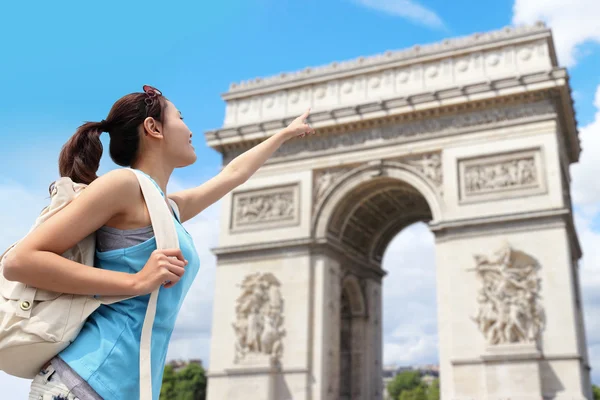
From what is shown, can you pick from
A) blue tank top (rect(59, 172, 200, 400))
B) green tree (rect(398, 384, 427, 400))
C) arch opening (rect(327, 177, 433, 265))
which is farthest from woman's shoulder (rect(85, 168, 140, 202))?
green tree (rect(398, 384, 427, 400))

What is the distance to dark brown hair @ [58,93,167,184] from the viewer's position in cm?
190

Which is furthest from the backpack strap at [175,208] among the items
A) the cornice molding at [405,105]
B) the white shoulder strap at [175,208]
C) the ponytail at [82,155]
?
the cornice molding at [405,105]

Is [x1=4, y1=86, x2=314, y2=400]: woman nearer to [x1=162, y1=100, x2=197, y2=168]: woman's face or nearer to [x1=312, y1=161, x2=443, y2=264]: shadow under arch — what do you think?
[x1=162, y1=100, x2=197, y2=168]: woman's face

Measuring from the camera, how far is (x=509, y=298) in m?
17.0

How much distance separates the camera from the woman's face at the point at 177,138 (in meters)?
1.99

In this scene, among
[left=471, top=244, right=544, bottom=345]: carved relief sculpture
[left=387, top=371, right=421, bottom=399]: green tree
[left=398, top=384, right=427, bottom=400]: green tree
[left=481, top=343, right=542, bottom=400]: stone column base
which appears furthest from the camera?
[left=387, top=371, right=421, bottom=399]: green tree

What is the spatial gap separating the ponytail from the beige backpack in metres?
0.15

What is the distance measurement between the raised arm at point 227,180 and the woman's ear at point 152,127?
0.94 feet

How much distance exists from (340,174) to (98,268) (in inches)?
749

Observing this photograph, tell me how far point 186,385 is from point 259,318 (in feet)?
115

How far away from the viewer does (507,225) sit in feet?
57.8

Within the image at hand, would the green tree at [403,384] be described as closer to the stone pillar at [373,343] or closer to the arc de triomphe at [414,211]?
the stone pillar at [373,343]

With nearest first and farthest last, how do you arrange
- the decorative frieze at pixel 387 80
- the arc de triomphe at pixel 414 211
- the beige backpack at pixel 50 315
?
the beige backpack at pixel 50 315, the arc de triomphe at pixel 414 211, the decorative frieze at pixel 387 80

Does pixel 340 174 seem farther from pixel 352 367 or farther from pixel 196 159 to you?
pixel 196 159
